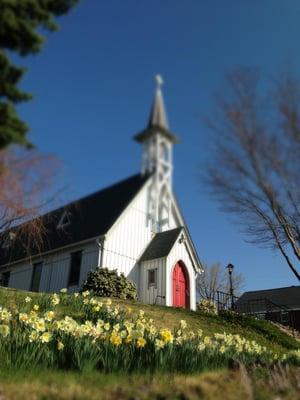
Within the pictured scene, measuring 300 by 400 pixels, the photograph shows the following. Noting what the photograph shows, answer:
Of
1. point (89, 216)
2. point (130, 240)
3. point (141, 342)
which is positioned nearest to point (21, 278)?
point (89, 216)

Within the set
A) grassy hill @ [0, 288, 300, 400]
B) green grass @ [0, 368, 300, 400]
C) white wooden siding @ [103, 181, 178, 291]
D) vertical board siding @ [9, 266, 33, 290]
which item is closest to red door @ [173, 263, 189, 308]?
white wooden siding @ [103, 181, 178, 291]

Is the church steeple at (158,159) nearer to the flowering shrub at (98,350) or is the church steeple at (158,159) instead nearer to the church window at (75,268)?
the church window at (75,268)

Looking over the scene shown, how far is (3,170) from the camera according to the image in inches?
434

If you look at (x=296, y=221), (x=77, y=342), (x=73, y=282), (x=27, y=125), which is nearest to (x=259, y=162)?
(x=296, y=221)

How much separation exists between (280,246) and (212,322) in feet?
13.4

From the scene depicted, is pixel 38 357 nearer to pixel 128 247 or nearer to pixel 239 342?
pixel 239 342

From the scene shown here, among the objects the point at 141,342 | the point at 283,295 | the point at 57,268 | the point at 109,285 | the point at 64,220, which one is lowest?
the point at 141,342

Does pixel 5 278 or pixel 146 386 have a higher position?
pixel 5 278

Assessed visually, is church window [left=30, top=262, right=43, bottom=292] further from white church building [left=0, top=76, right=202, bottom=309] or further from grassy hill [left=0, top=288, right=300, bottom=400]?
grassy hill [left=0, top=288, right=300, bottom=400]

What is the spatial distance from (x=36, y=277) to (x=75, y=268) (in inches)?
154

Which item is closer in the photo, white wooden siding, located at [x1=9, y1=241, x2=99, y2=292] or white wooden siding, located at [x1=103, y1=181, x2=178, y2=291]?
white wooden siding, located at [x1=103, y1=181, x2=178, y2=291]

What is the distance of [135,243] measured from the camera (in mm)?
21000

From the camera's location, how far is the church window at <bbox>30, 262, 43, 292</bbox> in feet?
76.2

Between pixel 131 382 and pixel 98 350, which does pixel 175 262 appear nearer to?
pixel 98 350
